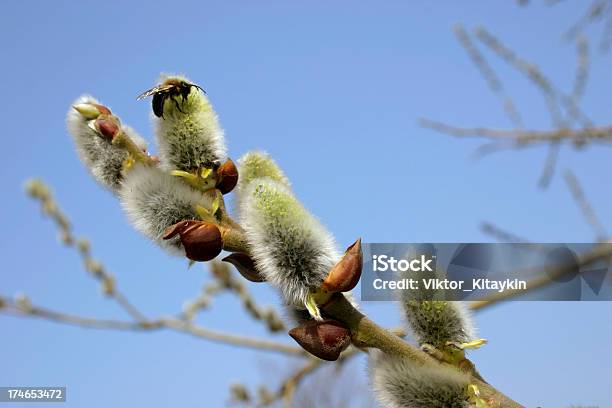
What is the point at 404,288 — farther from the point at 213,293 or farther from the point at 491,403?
the point at 213,293

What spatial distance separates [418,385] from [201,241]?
0.37 meters

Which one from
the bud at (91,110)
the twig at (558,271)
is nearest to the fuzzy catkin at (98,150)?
the bud at (91,110)

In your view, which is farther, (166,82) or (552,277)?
(552,277)

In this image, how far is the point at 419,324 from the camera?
1.08 m

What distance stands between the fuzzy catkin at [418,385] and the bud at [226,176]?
0.38m

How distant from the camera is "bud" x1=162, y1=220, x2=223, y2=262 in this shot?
1039 mm

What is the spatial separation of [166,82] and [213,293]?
2947 mm

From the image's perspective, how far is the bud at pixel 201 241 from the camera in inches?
40.9

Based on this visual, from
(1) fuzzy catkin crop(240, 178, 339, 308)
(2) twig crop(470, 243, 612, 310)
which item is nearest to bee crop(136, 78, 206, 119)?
(1) fuzzy catkin crop(240, 178, 339, 308)

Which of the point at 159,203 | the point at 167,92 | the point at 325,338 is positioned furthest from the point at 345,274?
the point at 167,92

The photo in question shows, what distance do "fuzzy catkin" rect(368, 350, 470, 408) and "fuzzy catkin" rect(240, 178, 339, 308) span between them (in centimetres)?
16

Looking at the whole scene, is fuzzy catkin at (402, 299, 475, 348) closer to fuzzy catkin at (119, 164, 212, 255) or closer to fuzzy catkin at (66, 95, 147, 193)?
fuzzy catkin at (119, 164, 212, 255)

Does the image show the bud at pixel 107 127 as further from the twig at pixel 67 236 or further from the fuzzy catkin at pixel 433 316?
the twig at pixel 67 236

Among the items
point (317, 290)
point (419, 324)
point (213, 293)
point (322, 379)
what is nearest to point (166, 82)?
point (317, 290)
